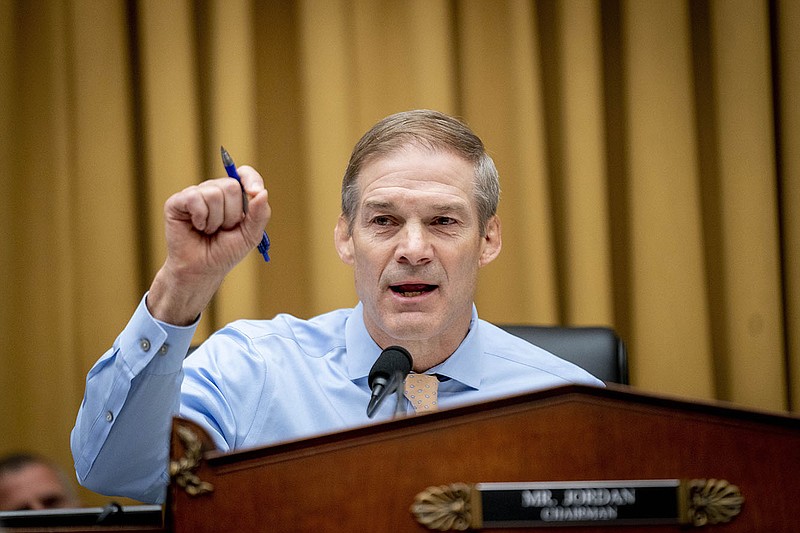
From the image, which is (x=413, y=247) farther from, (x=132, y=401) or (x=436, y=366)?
(x=132, y=401)

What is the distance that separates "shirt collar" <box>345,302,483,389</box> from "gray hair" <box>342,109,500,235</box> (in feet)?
0.72

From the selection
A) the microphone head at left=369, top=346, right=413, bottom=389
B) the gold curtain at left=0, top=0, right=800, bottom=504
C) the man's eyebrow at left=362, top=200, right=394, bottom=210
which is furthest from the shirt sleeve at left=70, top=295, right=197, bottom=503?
the gold curtain at left=0, top=0, right=800, bottom=504

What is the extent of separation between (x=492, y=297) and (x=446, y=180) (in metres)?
1.03

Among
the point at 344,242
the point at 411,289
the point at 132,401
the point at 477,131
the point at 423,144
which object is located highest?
the point at 477,131

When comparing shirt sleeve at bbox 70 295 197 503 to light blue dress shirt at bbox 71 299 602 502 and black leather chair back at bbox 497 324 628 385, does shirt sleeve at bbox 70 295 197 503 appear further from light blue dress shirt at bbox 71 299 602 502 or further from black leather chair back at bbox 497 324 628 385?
black leather chair back at bbox 497 324 628 385

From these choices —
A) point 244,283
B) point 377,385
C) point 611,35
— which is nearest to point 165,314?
point 377,385

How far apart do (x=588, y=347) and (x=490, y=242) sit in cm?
34

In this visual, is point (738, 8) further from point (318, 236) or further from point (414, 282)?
point (414, 282)

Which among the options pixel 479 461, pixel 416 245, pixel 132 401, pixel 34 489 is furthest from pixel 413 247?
pixel 34 489

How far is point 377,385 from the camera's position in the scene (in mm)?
1184

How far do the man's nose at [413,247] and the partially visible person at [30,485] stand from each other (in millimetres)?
1040

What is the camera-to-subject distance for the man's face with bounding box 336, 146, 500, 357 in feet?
5.61

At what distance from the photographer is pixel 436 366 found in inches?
71.9

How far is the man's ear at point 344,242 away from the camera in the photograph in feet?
6.24
